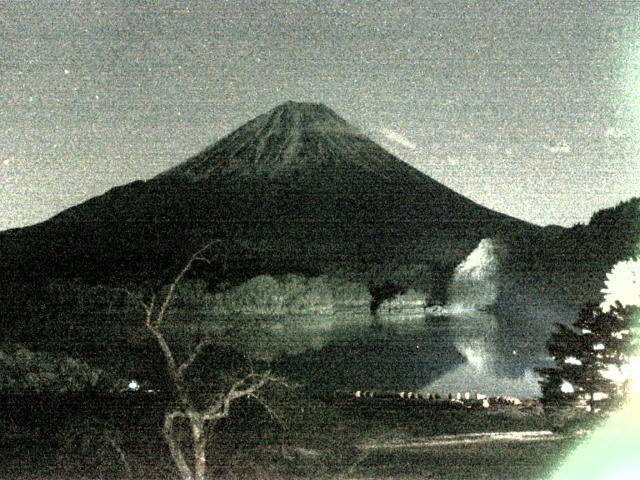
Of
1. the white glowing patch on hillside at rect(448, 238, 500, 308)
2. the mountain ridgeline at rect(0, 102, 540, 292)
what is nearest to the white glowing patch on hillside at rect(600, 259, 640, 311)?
the white glowing patch on hillside at rect(448, 238, 500, 308)

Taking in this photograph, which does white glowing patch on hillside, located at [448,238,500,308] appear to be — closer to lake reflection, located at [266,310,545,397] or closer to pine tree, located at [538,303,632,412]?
lake reflection, located at [266,310,545,397]

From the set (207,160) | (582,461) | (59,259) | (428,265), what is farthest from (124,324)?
(207,160)

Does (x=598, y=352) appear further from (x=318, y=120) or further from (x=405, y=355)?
(x=318, y=120)

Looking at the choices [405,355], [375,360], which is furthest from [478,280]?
[375,360]

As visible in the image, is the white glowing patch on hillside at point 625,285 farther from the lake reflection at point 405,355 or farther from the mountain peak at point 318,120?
the mountain peak at point 318,120

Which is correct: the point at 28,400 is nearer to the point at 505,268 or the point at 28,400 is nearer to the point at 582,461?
the point at 582,461

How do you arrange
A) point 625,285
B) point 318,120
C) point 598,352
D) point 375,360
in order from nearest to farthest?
point 598,352
point 625,285
point 375,360
point 318,120

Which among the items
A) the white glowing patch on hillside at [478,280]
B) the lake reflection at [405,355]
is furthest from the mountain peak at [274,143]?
the lake reflection at [405,355]

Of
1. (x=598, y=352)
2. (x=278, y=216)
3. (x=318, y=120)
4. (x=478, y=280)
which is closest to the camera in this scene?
(x=598, y=352)
